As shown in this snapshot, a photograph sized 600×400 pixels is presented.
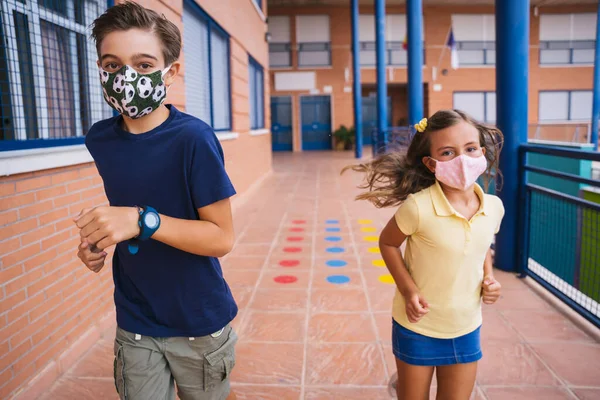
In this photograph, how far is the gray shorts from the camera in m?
1.46

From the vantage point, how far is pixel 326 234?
6.01 m

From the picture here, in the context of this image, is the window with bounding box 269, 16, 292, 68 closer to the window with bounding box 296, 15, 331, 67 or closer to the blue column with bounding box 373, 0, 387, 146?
the window with bounding box 296, 15, 331, 67

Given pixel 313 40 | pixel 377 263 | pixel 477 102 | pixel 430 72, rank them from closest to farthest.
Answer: pixel 377 263, pixel 313 40, pixel 430 72, pixel 477 102

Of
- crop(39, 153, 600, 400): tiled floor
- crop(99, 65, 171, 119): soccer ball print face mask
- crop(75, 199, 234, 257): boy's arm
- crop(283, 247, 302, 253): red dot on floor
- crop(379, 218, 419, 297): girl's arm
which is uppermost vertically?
crop(99, 65, 171, 119): soccer ball print face mask

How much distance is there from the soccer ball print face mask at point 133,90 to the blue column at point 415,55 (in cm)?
840

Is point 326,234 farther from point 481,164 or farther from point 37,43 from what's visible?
point 481,164

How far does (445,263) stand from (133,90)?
107 centimetres

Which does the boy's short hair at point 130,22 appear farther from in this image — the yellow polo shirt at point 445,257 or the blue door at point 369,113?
the blue door at point 369,113

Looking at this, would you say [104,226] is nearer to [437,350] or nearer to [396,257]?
[396,257]

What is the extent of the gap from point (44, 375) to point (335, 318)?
5.64ft

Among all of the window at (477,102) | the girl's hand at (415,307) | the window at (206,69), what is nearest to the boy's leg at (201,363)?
the girl's hand at (415,307)

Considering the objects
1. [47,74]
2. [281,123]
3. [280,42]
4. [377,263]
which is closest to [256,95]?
[377,263]

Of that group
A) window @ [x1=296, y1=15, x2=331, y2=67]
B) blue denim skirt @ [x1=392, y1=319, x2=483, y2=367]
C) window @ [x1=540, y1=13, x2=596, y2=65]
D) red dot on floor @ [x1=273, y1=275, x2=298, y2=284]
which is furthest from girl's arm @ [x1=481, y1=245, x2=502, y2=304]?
window @ [x1=540, y1=13, x2=596, y2=65]

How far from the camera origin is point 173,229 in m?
1.25
